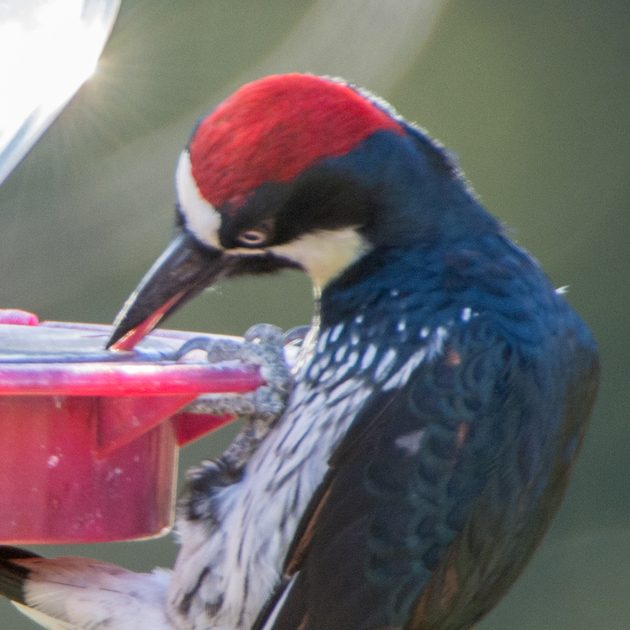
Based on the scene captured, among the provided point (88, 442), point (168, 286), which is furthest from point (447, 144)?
point (88, 442)

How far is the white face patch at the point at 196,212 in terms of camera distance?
2.05 m

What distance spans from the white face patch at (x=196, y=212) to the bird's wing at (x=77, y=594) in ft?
1.88

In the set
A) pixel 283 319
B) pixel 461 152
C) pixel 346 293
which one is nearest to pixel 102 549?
pixel 283 319

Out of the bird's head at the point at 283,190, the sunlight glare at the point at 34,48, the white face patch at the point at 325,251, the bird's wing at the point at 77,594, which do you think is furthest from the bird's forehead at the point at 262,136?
the bird's wing at the point at 77,594

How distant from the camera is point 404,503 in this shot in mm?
2117

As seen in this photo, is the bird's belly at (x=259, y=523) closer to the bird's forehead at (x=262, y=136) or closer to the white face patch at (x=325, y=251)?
the white face patch at (x=325, y=251)

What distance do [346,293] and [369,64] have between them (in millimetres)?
3334

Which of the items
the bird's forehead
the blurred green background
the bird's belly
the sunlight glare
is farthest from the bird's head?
the blurred green background

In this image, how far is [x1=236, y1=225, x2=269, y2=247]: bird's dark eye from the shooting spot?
6.89ft

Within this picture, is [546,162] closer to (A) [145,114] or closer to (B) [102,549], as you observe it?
(A) [145,114]

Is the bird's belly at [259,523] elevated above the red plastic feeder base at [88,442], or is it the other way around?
the red plastic feeder base at [88,442]

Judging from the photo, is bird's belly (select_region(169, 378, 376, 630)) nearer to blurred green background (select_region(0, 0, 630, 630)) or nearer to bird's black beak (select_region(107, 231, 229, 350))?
bird's black beak (select_region(107, 231, 229, 350))

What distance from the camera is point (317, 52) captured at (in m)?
5.59

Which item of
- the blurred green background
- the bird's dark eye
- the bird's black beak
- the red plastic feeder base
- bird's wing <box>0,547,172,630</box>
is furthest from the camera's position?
the blurred green background
